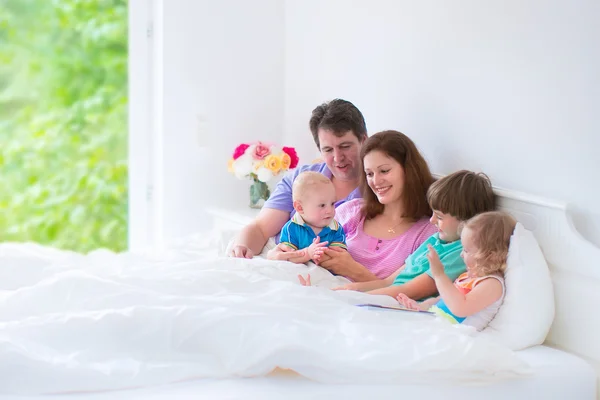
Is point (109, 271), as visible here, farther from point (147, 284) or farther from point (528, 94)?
point (528, 94)

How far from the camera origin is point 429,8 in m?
2.74

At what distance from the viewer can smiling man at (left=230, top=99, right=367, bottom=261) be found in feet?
9.26

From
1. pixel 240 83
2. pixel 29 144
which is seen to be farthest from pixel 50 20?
pixel 240 83

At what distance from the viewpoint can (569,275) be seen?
2.09 m

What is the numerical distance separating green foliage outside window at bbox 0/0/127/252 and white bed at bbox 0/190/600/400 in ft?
7.53

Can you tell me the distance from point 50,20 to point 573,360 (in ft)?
9.52

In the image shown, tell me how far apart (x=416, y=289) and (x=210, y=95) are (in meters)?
1.93

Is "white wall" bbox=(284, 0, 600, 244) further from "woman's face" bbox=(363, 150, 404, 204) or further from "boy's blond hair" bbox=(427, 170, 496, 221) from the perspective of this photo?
"woman's face" bbox=(363, 150, 404, 204)

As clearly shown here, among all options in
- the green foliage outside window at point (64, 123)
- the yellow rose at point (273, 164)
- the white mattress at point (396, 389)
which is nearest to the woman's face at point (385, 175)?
the white mattress at point (396, 389)

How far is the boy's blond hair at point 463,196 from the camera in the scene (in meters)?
2.25

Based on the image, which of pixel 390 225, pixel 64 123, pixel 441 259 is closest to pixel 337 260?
pixel 390 225

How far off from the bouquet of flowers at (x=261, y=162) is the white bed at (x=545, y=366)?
4.73ft

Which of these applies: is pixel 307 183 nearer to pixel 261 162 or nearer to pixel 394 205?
pixel 394 205

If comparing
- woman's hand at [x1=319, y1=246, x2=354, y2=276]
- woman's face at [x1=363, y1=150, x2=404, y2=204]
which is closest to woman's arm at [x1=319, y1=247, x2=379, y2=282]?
woman's hand at [x1=319, y1=246, x2=354, y2=276]
